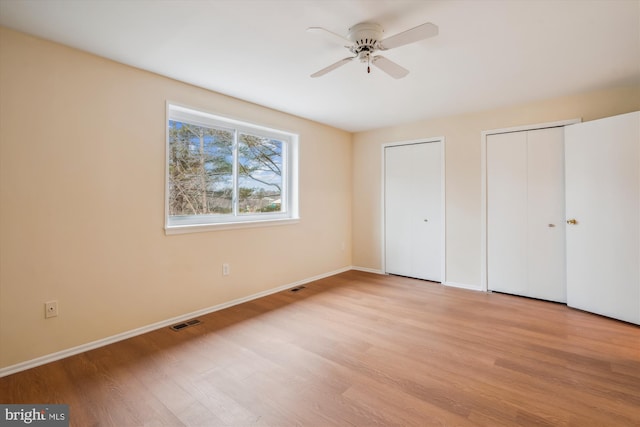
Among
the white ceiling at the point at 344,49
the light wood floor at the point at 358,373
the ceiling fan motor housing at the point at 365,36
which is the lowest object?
the light wood floor at the point at 358,373

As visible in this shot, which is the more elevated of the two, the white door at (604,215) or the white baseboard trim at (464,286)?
the white door at (604,215)

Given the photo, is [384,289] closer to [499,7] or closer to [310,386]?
[310,386]

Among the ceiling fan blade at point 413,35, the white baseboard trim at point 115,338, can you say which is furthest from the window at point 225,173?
the ceiling fan blade at point 413,35

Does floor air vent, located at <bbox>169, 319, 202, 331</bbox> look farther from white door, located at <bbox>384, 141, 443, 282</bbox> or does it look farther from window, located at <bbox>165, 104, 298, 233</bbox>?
white door, located at <bbox>384, 141, 443, 282</bbox>

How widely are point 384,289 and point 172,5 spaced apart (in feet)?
11.8

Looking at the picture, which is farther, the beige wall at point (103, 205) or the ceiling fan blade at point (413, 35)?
the beige wall at point (103, 205)

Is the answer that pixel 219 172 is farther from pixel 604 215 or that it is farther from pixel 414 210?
pixel 604 215

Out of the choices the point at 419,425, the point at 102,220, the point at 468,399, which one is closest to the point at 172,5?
the point at 102,220

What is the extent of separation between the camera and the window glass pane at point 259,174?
11.8 feet

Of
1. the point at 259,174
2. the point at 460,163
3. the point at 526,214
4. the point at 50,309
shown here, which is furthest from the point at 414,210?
the point at 50,309

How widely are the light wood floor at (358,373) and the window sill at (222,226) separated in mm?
903

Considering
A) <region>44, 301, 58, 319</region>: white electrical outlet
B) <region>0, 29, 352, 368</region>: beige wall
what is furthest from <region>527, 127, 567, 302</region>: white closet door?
<region>44, 301, 58, 319</region>: white electrical outlet

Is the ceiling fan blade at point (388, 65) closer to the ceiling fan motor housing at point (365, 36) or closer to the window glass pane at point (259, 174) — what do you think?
the ceiling fan motor housing at point (365, 36)

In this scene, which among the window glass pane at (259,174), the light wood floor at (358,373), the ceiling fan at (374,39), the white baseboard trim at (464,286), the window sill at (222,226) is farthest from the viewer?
the white baseboard trim at (464,286)
